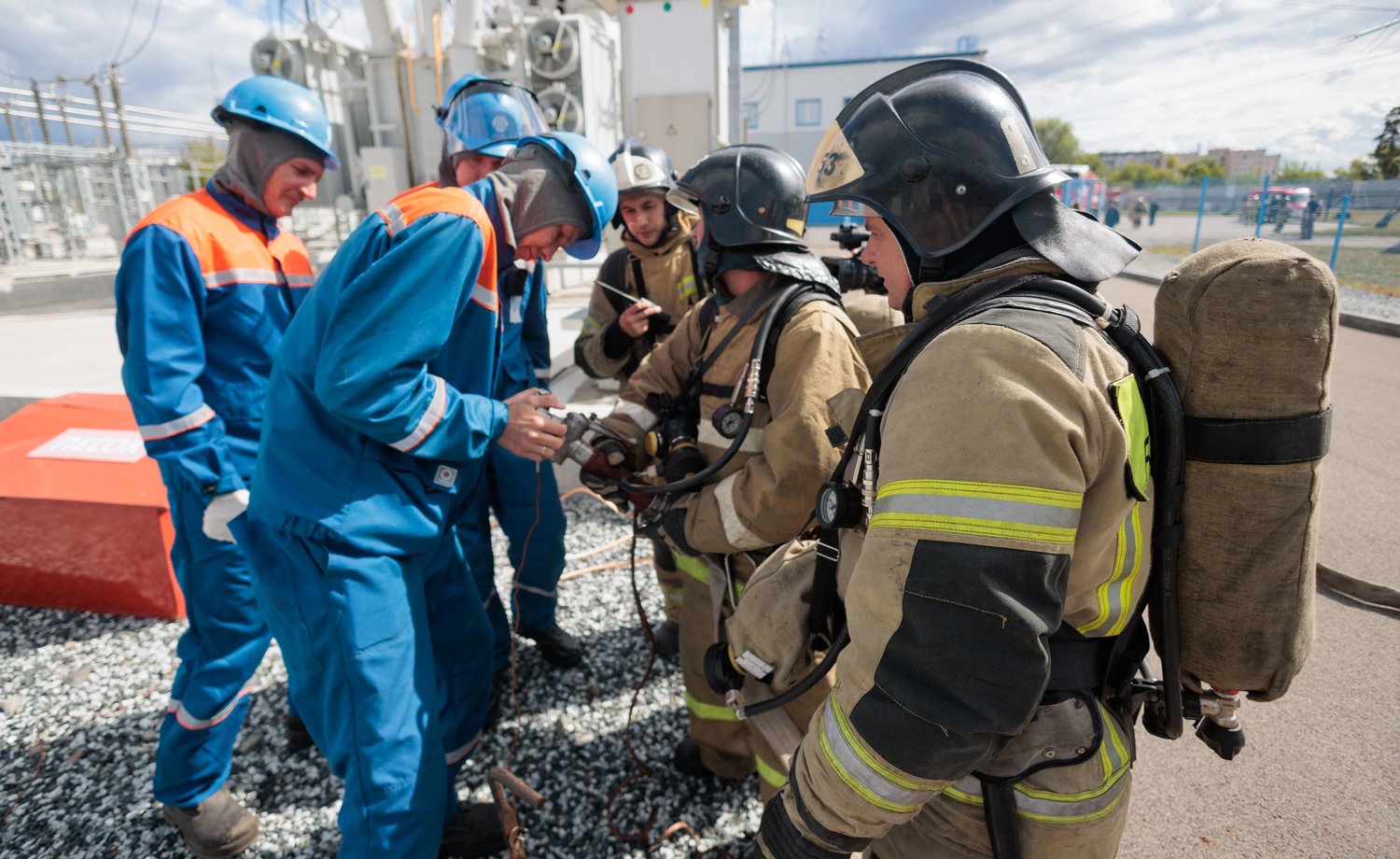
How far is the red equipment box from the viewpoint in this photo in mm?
3627

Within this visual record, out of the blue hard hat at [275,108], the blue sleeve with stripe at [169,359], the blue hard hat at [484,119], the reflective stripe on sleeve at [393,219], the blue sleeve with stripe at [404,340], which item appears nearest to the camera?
the blue sleeve with stripe at [404,340]

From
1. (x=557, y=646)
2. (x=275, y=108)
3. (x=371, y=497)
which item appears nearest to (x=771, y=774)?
(x=371, y=497)

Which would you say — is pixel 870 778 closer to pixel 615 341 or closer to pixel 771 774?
pixel 771 774

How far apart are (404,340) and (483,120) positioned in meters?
2.59

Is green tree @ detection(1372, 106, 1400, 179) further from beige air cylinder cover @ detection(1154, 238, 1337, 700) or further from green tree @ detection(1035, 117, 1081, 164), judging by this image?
green tree @ detection(1035, 117, 1081, 164)

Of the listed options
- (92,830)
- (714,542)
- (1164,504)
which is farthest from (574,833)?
(1164,504)

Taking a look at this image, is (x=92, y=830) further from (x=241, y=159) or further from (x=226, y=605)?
(x=241, y=159)

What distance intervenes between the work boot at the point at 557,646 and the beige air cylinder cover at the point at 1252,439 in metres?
2.87

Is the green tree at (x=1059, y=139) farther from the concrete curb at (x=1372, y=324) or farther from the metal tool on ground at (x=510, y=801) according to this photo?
the metal tool on ground at (x=510, y=801)

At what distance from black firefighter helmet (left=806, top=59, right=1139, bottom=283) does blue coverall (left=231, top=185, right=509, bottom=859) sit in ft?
3.82

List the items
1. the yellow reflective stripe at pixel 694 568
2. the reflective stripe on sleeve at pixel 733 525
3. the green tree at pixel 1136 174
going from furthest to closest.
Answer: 1. the green tree at pixel 1136 174
2. the yellow reflective stripe at pixel 694 568
3. the reflective stripe on sleeve at pixel 733 525

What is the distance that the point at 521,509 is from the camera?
351 centimetres

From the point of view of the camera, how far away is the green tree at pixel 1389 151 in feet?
52.0

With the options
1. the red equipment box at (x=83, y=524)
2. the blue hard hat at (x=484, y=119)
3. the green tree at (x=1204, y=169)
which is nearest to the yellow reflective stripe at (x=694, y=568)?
the blue hard hat at (x=484, y=119)
